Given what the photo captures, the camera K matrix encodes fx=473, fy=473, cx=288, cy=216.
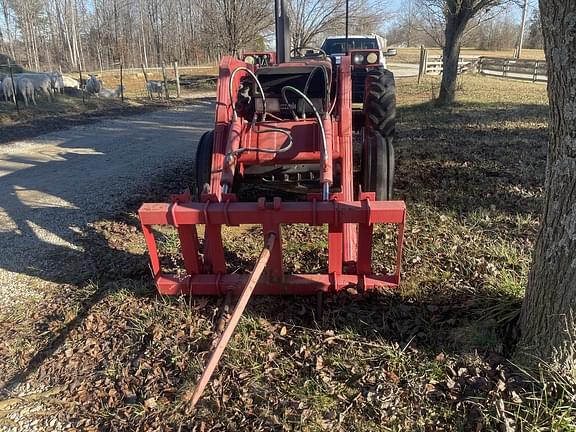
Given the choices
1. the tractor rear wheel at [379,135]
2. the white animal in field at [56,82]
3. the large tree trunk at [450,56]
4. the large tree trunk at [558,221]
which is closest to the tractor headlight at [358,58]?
the tractor rear wheel at [379,135]

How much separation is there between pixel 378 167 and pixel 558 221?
2.37 m

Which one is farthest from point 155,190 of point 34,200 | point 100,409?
point 100,409

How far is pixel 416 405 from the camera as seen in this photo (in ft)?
7.70

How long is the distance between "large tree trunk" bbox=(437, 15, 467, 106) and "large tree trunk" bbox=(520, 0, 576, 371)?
11.1 meters

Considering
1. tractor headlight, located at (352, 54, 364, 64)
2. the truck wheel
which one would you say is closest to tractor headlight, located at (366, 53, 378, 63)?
tractor headlight, located at (352, 54, 364, 64)

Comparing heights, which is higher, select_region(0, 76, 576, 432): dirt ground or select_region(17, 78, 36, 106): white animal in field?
select_region(17, 78, 36, 106): white animal in field

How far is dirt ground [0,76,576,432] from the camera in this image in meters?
2.35

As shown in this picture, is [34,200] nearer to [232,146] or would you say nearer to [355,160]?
[232,146]

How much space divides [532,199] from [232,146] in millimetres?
3215

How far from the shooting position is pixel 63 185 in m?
6.56

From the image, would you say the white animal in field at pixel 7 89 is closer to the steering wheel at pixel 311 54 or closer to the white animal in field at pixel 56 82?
the white animal in field at pixel 56 82

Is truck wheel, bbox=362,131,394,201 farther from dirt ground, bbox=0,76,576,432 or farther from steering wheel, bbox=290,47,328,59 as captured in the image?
steering wheel, bbox=290,47,328,59

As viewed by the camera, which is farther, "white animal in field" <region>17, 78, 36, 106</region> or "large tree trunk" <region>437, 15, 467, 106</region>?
"white animal in field" <region>17, 78, 36, 106</region>

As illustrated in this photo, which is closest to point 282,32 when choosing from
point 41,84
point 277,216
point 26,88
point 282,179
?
point 282,179
